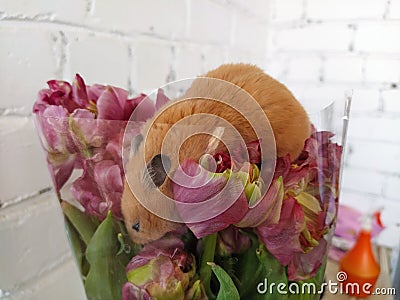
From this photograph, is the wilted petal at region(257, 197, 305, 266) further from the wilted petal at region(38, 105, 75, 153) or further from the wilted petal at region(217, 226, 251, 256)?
the wilted petal at region(38, 105, 75, 153)

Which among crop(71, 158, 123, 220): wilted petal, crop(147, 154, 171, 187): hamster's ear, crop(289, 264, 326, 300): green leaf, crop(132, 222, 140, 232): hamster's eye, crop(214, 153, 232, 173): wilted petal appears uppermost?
crop(214, 153, 232, 173): wilted petal

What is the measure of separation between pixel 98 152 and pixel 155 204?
0.24ft

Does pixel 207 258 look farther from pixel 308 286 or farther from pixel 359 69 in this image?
pixel 359 69

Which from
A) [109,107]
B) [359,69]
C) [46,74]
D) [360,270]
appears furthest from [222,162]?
[359,69]

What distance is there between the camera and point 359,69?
116 centimetres

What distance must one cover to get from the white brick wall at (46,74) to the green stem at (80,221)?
15 cm

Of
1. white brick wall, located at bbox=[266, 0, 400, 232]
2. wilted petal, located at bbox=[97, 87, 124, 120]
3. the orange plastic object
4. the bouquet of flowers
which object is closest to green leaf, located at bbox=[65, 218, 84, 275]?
the bouquet of flowers

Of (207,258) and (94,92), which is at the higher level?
(94,92)

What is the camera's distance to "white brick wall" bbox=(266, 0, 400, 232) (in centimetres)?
112

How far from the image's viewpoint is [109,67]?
66cm

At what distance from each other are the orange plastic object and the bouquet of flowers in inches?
15.8

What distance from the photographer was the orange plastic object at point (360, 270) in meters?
0.75

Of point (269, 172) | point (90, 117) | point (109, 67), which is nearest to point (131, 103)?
point (90, 117)

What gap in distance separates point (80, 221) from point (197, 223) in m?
0.13
